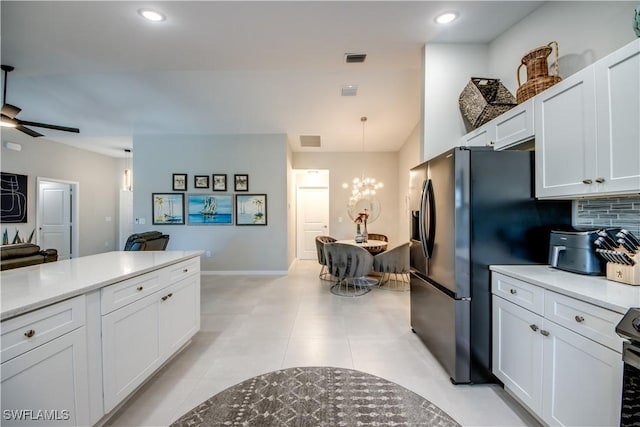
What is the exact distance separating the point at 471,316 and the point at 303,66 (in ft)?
9.56

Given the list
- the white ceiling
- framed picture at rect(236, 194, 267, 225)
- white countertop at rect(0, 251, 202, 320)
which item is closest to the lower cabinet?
the white ceiling

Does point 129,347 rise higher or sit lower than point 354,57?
lower

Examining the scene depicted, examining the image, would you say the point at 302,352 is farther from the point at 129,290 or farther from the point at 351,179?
the point at 351,179

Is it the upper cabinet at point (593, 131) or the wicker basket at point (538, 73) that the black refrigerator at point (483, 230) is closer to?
the upper cabinet at point (593, 131)

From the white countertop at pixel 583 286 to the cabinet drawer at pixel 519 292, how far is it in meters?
0.04

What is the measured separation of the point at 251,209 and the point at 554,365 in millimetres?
5087

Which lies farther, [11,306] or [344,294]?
[344,294]

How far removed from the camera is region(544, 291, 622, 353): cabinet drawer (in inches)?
44.1

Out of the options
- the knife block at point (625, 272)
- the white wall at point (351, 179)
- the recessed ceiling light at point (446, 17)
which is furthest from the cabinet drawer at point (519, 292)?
the white wall at point (351, 179)

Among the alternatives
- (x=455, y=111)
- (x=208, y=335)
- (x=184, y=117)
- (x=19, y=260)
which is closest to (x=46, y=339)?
(x=208, y=335)

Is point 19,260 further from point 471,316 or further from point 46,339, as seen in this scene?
point 471,316

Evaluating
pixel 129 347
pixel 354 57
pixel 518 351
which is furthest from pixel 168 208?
pixel 518 351

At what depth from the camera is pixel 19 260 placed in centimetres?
265

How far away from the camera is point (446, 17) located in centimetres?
220
